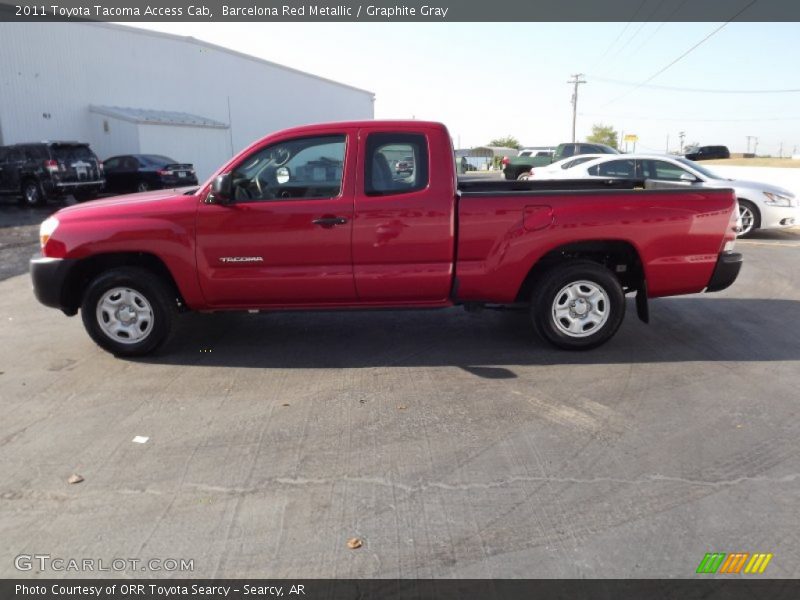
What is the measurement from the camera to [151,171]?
2014 centimetres

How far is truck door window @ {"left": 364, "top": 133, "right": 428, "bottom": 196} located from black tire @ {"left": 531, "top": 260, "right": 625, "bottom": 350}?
4.64ft

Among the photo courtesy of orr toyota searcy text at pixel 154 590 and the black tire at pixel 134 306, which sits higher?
the black tire at pixel 134 306

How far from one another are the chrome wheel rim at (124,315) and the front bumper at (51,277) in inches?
13.5

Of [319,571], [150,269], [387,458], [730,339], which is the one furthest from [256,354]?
[730,339]

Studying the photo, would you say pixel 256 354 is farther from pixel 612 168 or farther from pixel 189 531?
pixel 612 168

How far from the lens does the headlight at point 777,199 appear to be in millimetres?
Result: 11211

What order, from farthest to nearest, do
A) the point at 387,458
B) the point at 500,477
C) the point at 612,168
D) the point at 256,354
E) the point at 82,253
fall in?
the point at 612,168 < the point at 256,354 < the point at 82,253 < the point at 387,458 < the point at 500,477

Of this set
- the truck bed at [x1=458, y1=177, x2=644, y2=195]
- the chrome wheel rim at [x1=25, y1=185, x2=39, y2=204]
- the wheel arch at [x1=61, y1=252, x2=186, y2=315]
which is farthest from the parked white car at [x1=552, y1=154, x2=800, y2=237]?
the chrome wheel rim at [x1=25, y1=185, x2=39, y2=204]

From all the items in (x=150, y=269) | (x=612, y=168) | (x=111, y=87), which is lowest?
(x=150, y=269)

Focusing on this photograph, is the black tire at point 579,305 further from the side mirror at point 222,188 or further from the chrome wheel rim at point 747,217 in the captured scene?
the chrome wheel rim at point 747,217

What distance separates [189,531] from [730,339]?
505cm

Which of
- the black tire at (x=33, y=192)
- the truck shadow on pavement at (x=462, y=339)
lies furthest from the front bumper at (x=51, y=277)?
the black tire at (x=33, y=192)

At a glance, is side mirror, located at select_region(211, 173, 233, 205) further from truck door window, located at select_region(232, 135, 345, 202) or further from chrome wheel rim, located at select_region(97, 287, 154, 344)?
chrome wheel rim, located at select_region(97, 287, 154, 344)

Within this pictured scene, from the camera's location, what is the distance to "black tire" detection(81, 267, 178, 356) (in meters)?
5.11
